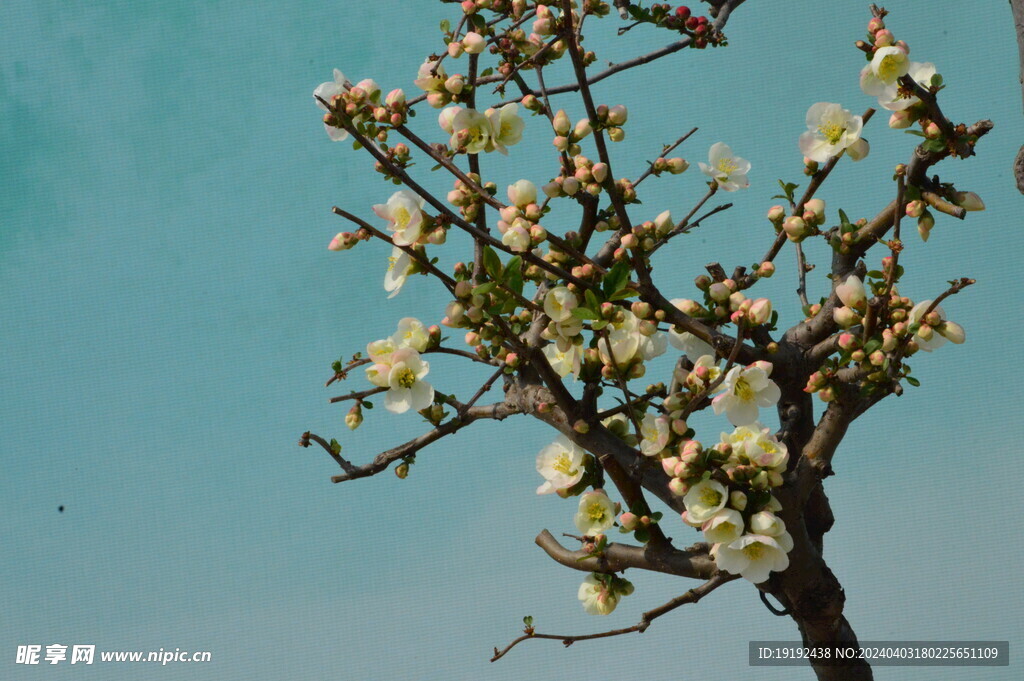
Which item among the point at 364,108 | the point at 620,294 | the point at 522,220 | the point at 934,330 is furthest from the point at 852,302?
the point at 364,108

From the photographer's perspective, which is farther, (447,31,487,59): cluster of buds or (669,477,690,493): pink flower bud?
(447,31,487,59): cluster of buds

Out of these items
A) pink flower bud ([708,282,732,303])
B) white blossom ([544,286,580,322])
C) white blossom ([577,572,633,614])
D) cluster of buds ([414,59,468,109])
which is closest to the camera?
white blossom ([544,286,580,322])

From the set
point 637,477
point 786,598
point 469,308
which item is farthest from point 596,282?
point 786,598

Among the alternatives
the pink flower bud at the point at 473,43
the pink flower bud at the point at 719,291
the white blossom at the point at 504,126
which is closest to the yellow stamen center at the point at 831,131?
the pink flower bud at the point at 719,291

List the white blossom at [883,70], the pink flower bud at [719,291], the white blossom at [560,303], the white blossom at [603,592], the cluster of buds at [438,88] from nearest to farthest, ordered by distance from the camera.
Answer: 1. the white blossom at [883,70]
2. the white blossom at [560,303]
3. the pink flower bud at [719,291]
4. the cluster of buds at [438,88]
5. the white blossom at [603,592]

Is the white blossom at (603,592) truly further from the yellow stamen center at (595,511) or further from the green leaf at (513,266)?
the green leaf at (513,266)

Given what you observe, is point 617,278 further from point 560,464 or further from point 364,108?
point 364,108

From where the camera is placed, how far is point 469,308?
2.08 m

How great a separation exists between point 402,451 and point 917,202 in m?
1.35

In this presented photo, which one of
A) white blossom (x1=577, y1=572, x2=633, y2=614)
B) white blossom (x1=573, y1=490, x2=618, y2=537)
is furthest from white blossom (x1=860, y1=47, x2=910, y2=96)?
white blossom (x1=577, y1=572, x2=633, y2=614)

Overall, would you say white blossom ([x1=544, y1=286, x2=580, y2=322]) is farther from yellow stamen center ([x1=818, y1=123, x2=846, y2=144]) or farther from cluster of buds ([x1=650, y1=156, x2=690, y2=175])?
yellow stamen center ([x1=818, y1=123, x2=846, y2=144])

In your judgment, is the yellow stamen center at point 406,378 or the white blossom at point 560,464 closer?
the yellow stamen center at point 406,378

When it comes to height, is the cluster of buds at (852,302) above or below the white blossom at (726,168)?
below

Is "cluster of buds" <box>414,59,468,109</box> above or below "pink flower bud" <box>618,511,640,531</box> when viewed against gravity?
above
